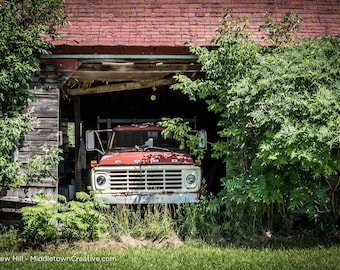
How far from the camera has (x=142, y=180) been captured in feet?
31.6

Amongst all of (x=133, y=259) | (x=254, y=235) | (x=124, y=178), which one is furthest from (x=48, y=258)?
(x=254, y=235)

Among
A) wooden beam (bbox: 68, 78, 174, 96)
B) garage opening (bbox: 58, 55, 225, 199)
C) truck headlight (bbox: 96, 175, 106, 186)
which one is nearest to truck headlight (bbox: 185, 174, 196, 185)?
truck headlight (bbox: 96, 175, 106, 186)

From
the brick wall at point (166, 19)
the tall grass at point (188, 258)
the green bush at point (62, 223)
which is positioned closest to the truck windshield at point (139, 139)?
the brick wall at point (166, 19)

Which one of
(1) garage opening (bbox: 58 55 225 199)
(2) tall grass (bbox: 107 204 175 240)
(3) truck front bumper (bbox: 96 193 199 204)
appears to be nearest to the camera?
(2) tall grass (bbox: 107 204 175 240)

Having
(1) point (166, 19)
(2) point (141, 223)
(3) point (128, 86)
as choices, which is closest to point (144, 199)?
(2) point (141, 223)

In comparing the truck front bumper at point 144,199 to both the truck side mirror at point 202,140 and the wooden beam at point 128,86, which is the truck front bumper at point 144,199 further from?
the wooden beam at point 128,86

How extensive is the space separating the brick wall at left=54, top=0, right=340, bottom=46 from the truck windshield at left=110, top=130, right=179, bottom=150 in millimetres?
1989

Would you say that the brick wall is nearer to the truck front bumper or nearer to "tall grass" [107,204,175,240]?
the truck front bumper

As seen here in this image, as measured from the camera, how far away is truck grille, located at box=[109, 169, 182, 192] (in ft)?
31.4

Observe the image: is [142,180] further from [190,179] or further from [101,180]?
[190,179]

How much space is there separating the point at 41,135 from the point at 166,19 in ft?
11.7

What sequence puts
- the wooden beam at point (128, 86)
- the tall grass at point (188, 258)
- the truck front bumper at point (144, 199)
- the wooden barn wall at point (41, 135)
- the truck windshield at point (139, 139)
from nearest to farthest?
the tall grass at point (188, 258), the truck front bumper at point (144, 199), the wooden barn wall at point (41, 135), the truck windshield at point (139, 139), the wooden beam at point (128, 86)

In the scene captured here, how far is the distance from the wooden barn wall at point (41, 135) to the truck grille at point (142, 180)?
4.06 feet

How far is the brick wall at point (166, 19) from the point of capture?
10172 millimetres
